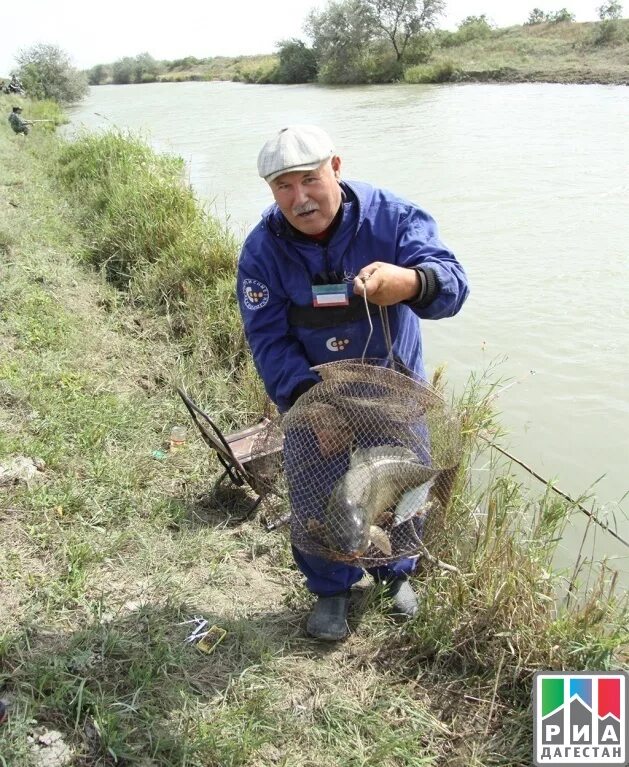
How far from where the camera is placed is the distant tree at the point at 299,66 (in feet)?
176

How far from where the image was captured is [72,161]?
11.6 metres

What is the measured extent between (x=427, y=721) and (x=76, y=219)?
7.83m

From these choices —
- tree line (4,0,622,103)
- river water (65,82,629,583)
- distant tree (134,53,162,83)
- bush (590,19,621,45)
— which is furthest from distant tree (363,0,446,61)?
distant tree (134,53,162,83)

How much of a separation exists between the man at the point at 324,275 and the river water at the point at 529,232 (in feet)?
4.53

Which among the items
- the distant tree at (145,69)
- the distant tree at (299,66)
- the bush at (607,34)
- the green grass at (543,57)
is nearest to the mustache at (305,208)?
the green grass at (543,57)

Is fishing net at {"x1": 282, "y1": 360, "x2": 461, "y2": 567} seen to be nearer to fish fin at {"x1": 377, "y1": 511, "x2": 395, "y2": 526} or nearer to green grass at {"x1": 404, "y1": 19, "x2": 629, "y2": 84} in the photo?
fish fin at {"x1": 377, "y1": 511, "x2": 395, "y2": 526}

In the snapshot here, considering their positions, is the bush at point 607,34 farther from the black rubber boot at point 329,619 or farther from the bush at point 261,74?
the black rubber boot at point 329,619

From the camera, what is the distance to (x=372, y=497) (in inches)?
96.7

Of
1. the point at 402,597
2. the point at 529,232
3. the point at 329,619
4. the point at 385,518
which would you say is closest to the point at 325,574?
the point at 329,619

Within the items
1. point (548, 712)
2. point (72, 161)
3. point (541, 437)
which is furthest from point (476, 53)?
point (548, 712)

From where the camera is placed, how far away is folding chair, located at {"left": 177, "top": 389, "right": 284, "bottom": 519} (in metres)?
3.35

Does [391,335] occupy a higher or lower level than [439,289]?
lower

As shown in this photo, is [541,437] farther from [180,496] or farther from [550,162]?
[550,162]

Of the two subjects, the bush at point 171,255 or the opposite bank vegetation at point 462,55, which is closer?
the bush at point 171,255
